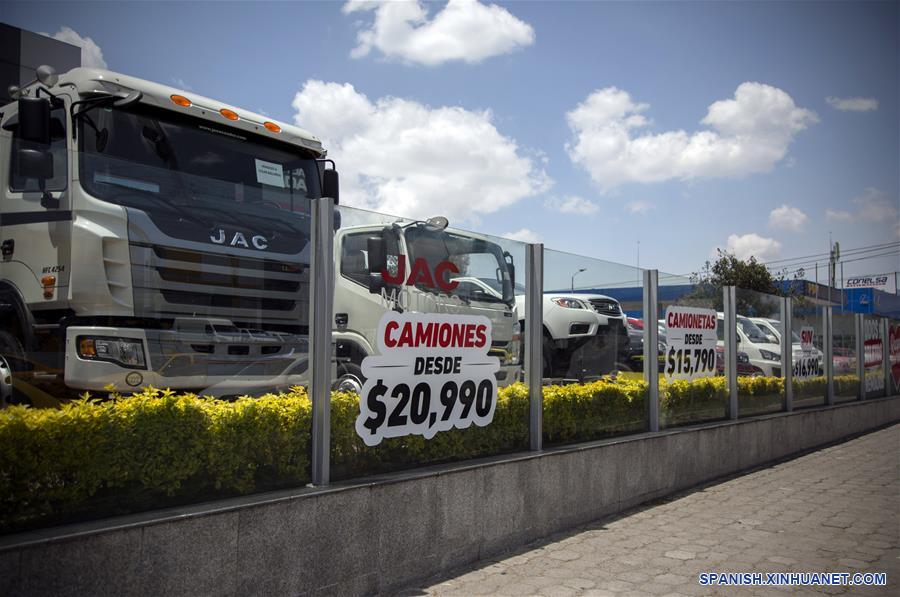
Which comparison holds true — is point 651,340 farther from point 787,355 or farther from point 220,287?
point 220,287

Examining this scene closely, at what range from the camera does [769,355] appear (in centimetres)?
1132

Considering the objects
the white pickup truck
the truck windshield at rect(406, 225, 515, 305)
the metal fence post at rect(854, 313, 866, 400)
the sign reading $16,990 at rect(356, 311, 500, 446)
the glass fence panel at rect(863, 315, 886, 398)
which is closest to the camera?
the sign reading $16,990 at rect(356, 311, 500, 446)

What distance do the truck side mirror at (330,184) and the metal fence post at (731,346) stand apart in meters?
5.48

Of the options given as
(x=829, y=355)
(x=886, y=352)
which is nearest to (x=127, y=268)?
(x=829, y=355)

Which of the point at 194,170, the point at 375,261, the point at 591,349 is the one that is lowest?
the point at 591,349

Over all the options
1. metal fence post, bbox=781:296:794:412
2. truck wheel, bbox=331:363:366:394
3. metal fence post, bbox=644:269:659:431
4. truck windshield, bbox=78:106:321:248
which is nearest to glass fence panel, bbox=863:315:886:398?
metal fence post, bbox=781:296:794:412

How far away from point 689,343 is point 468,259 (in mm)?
4193

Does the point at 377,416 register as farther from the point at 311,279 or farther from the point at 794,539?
the point at 794,539

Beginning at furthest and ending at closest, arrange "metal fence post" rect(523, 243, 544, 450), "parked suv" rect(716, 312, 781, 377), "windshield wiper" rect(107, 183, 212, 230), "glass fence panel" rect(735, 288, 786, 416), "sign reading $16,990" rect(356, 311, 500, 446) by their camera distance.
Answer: "glass fence panel" rect(735, 288, 786, 416) < "parked suv" rect(716, 312, 781, 377) < "metal fence post" rect(523, 243, 544, 450) < "sign reading $16,990" rect(356, 311, 500, 446) < "windshield wiper" rect(107, 183, 212, 230)

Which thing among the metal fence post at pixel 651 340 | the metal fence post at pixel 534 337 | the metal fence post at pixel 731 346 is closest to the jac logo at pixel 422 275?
the metal fence post at pixel 534 337

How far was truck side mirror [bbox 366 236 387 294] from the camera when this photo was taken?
5285 mm

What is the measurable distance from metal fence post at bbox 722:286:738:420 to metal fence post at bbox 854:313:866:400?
676 centimetres

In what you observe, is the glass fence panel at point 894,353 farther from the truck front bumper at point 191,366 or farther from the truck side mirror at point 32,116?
the truck side mirror at point 32,116

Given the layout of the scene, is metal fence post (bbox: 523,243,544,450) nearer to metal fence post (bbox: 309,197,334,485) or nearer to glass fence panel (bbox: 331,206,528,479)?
glass fence panel (bbox: 331,206,528,479)
